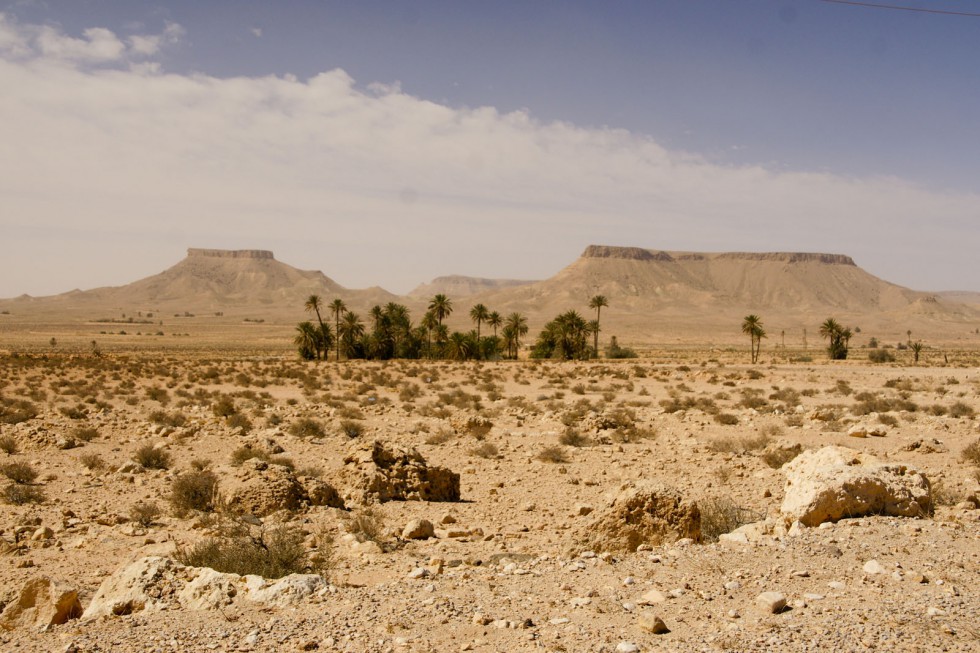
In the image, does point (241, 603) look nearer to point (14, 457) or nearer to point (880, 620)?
point (880, 620)

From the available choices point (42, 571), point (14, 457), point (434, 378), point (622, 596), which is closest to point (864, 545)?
point (622, 596)

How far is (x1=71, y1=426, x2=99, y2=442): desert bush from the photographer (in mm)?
17109

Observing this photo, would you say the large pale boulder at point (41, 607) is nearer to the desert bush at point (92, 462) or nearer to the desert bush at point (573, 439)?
the desert bush at point (92, 462)

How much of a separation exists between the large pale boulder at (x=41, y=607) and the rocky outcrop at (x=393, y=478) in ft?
18.2

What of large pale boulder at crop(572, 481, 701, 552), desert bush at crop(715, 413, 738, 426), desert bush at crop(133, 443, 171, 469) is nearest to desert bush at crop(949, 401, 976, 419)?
desert bush at crop(715, 413, 738, 426)

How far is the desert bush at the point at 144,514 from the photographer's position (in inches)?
396

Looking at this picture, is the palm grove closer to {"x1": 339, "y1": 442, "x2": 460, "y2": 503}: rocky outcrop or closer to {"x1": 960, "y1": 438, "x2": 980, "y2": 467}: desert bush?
{"x1": 339, "y1": 442, "x2": 460, "y2": 503}: rocky outcrop

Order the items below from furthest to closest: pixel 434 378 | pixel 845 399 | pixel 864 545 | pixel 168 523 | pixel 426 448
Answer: pixel 434 378
pixel 845 399
pixel 426 448
pixel 168 523
pixel 864 545

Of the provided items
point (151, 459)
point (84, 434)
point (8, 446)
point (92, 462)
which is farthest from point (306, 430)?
point (8, 446)

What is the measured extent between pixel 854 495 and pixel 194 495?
33.0 ft

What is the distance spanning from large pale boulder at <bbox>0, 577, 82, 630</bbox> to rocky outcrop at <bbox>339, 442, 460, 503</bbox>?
5.55 metres

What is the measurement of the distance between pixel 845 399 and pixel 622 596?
2670 centimetres

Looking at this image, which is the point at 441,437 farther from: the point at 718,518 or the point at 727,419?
the point at 718,518

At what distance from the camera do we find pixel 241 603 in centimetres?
623
